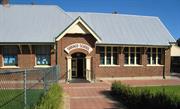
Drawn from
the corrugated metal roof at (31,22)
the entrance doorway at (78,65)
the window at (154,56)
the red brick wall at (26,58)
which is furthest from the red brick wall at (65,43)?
the window at (154,56)

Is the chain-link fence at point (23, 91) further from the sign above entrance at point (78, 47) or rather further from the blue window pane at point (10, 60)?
the blue window pane at point (10, 60)

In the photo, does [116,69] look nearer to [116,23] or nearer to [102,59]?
[102,59]

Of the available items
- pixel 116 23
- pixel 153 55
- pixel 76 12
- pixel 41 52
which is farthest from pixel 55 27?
pixel 153 55

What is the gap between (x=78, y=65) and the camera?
3359 cm

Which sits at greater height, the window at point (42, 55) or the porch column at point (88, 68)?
the window at point (42, 55)

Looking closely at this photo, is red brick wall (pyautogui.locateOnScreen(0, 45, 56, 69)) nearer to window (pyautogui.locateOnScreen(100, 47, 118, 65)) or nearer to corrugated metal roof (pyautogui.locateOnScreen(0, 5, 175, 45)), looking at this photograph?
corrugated metal roof (pyautogui.locateOnScreen(0, 5, 175, 45))

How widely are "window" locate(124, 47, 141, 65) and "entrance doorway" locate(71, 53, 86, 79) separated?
4.85 m

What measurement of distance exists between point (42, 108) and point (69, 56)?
2237cm

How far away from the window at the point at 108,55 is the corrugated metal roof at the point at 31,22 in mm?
4503

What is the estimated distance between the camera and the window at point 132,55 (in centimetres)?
3591

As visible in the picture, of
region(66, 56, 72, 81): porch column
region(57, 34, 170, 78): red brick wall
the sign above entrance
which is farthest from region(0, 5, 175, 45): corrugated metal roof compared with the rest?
region(66, 56, 72, 81): porch column

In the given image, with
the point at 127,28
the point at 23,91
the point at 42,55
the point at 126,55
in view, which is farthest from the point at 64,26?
the point at 23,91

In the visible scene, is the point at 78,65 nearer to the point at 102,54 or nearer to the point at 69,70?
the point at 69,70

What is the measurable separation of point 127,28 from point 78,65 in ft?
25.9
